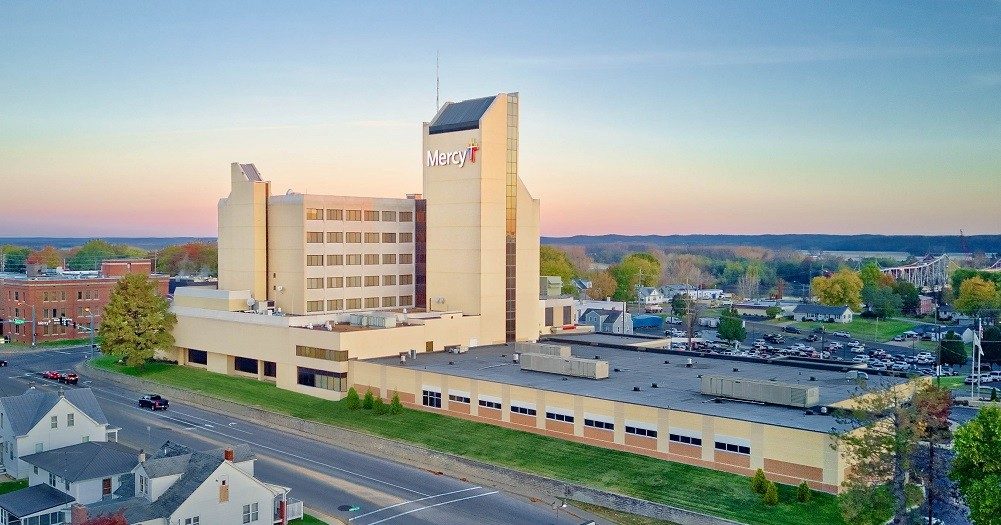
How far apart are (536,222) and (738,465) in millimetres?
43617

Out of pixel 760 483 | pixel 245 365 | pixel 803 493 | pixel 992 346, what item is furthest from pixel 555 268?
pixel 803 493

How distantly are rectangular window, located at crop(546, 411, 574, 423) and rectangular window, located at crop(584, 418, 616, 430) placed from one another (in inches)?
48.5

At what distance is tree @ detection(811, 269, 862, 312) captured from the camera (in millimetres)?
155250

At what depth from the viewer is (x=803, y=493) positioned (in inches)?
1737

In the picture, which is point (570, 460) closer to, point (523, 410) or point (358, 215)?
point (523, 410)

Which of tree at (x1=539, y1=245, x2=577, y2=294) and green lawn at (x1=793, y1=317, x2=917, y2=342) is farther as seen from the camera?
tree at (x1=539, y1=245, x2=577, y2=294)

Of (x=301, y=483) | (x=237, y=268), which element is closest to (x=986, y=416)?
(x=301, y=483)

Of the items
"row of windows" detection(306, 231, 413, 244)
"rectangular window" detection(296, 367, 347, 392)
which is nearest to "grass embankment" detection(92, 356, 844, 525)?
"rectangular window" detection(296, 367, 347, 392)

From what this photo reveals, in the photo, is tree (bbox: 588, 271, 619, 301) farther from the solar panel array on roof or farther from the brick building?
the solar panel array on roof

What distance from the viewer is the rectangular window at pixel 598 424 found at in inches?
2122

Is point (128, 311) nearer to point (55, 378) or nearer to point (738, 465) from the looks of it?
point (55, 378)

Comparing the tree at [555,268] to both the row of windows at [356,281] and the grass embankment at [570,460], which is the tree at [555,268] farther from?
the grass embankment at [570,460]

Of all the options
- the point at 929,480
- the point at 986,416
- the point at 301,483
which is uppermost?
the point at 986,416

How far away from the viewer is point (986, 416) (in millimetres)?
37031
